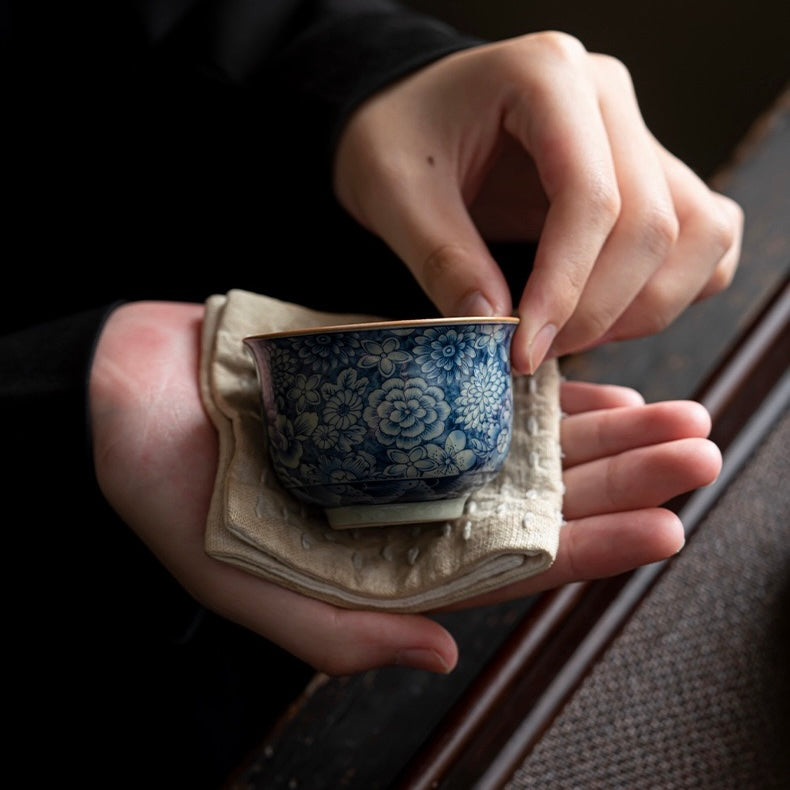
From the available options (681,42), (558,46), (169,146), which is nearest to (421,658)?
(558,46)

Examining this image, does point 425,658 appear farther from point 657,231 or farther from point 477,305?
Result: point 657,231

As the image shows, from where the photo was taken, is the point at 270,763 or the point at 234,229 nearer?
the point at 270,763

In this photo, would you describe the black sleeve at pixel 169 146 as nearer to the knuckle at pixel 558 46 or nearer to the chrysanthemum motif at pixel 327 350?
the knuckle at pixel 558 46

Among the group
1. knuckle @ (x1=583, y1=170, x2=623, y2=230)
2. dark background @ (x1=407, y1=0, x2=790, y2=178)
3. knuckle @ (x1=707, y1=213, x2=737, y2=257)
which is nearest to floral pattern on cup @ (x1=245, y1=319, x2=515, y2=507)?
knuckle @ (x1=583, y1=170, x2=623, y2=230)

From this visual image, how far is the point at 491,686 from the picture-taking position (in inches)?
23.5

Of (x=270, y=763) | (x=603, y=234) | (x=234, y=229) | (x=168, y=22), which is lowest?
(x=270, y=763)

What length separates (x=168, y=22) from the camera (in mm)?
852

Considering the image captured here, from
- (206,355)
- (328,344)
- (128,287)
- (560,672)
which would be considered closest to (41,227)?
(128,287)

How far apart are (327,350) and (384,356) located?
0.03m

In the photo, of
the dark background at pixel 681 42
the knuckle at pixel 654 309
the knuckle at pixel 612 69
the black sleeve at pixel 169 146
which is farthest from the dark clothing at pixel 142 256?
the dark background at pixel 681 42

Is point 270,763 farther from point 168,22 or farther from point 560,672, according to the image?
point 168,22

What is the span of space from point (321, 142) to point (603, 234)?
27 cm

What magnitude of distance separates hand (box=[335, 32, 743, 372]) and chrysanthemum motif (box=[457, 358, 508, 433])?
0.16ft

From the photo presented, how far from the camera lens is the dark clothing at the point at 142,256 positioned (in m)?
0.68
